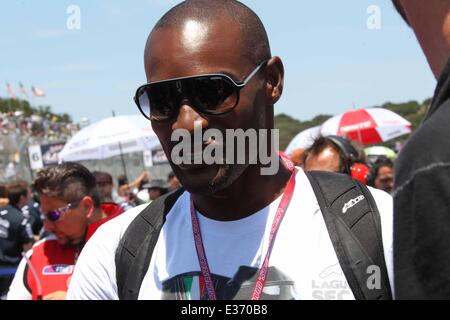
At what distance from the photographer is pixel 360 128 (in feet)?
33.6

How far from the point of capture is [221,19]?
1840 millimetres

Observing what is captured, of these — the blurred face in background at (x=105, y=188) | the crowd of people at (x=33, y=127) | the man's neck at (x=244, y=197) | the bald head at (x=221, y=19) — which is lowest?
the crowd of people at (x=33, y=127)

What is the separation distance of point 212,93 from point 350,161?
282cm

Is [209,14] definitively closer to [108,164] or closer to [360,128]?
[360,128]

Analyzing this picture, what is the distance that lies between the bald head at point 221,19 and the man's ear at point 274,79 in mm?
32

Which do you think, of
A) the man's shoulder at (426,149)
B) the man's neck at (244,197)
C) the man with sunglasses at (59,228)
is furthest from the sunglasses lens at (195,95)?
the man with sunglasses at (59,228)

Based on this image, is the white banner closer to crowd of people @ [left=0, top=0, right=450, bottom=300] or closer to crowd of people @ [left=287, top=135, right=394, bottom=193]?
crowd of people @ [left=287, top=135, right=394, bottom=193]

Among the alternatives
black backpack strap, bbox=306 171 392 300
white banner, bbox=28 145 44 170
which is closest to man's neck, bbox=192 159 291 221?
black backpack strap, bbox=306 171 392 300

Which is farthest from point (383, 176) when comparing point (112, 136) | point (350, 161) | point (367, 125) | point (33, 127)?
point (33, 127)

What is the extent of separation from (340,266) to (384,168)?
5.07 metres

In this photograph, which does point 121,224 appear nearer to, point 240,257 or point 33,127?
point 240,257

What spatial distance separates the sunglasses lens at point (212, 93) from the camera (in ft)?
5.73

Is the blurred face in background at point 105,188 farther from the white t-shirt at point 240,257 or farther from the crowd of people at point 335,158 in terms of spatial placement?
the white t-shirt at point 240,257

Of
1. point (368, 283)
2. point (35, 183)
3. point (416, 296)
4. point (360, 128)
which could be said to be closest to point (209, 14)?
point (368, 283)
